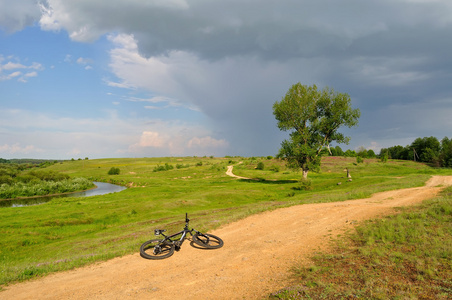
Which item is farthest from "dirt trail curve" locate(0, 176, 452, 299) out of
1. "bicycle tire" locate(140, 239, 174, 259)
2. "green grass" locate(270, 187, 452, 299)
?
"green grass" locate(270, 187, 452, 299)

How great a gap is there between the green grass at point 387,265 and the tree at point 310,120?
163ft

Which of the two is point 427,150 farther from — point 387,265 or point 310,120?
point 387,265

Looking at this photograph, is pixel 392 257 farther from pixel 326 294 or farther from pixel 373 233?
pixel 326 294

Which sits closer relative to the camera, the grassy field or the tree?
the grassy field

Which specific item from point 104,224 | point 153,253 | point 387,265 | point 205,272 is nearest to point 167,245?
point 153,253

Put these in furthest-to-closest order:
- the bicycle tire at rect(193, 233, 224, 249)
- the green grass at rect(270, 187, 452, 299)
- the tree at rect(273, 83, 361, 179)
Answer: the tree at rect(273, 83, 361, 179) → the bicycle tire at rect(193, 233, 224, 249) → the green grass at rect(270, 187, 452, 299)

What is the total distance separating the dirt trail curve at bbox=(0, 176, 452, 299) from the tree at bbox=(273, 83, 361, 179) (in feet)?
158

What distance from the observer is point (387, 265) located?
32.6ft

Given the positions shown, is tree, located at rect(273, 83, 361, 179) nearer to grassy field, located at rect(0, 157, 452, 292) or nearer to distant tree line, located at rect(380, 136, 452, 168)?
grassy field, located at rect(0, 157, 452, 292)

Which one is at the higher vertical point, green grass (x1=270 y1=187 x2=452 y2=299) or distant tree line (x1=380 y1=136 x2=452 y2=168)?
distant tree line (x1=380 y1=136 x2=452 y2=168)

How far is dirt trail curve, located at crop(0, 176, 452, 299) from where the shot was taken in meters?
9.53

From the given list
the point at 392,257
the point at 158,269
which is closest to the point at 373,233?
the point at 392,257

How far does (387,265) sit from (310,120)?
59866 millimetres

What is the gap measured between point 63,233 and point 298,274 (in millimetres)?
31585
